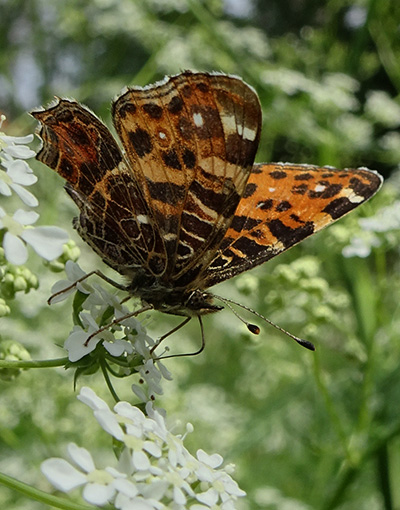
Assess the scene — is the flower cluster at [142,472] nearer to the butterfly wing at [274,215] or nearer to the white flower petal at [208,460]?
the white flower petal at [208,460]

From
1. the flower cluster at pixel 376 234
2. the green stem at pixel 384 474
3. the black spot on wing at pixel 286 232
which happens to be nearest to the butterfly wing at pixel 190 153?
the black spot on wing at pixel 286 232

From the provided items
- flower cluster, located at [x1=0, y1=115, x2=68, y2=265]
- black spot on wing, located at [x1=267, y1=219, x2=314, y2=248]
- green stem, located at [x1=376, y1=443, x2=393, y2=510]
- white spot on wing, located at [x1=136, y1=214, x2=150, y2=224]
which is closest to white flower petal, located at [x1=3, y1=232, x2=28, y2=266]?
flower cluster, located at [x1=0, y1=115, x2=68, y2=265]

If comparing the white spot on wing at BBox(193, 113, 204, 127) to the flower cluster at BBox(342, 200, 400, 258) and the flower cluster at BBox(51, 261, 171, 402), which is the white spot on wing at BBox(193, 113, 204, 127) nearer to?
the flower cluster at BBox(51, 261, 171, 402)

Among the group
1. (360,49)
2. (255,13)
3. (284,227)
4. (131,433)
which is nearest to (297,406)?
(360,49)

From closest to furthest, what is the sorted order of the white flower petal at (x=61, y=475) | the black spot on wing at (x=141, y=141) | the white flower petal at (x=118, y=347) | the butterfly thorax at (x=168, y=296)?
the white flower petal at (x=61, y=475), the white flower petal at (x=118, y=347), the black spot on wing at (x=141, y=141), the butterfly thorax at (x=168, y=296)

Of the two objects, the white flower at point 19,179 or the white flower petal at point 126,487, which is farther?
the white flower at point 19,179

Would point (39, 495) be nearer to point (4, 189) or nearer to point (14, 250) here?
point (14, 250)
